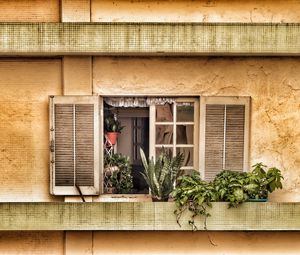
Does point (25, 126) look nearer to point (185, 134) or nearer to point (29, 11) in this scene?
point (29, 11)

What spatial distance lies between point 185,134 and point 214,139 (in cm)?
34

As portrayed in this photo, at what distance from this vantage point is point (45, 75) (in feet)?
15.7

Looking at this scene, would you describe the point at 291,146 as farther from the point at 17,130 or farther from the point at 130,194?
the point at 17,130

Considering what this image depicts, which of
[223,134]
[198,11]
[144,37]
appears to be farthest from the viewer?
[223,134]

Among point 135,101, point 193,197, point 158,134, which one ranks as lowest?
point 193,197

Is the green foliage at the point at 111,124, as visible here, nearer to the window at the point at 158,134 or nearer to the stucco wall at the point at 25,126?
the window at the point at 158,134

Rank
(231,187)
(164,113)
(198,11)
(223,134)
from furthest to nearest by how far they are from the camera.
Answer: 1. (164,113)
2. (223,134)
3. (198,11)
4. (231,187)

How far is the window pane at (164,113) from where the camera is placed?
4.88m

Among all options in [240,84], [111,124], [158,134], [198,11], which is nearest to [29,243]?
[111,124]

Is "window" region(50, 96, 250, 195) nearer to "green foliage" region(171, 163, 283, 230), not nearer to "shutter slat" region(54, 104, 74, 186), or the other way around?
"shutter slat" region(54, 104, 74, 186)

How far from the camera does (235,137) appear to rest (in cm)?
480

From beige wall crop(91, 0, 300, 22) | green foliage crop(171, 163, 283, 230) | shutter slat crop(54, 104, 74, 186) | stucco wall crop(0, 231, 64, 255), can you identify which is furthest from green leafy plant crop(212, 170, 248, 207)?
stucco wall crop(0, 231, 64, 255)

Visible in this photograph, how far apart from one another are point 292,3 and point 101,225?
307cm

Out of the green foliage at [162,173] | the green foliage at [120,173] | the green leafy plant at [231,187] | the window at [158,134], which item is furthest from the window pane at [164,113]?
the green leafy plant at [231,187]
